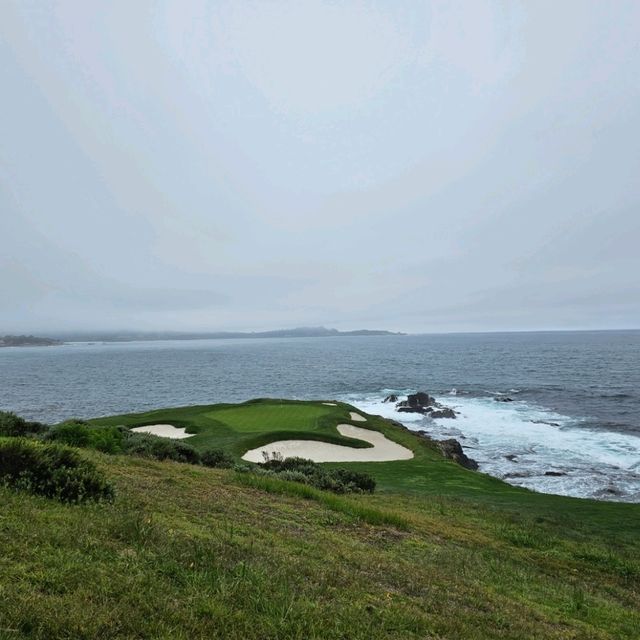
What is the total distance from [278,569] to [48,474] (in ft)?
14.8

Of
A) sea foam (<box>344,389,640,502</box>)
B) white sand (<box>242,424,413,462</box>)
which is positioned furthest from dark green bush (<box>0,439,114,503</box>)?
sea foam (<box>344,389,640,502</box>)

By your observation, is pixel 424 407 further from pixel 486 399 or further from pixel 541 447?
pixel 541 447

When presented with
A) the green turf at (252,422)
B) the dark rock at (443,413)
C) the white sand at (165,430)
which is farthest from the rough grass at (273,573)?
the dark rock at (443,413)

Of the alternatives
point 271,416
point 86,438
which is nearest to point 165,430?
point 271,416

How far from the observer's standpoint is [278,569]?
18.3 ft

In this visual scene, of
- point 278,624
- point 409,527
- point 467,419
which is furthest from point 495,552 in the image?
point 467,419

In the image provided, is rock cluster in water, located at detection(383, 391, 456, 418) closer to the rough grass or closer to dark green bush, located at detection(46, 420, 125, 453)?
the rough grass

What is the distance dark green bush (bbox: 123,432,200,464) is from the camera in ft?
49.3

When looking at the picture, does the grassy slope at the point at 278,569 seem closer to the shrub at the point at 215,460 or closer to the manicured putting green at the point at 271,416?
the shrub at the point at 215,460

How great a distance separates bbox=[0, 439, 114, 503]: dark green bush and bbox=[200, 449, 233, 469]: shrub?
8291 mm

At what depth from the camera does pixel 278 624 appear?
416 centimetres

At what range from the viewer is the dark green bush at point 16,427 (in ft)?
49.6

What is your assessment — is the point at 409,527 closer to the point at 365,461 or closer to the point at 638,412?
the point at 365,461

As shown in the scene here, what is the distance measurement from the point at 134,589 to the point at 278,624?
4.66 ft
